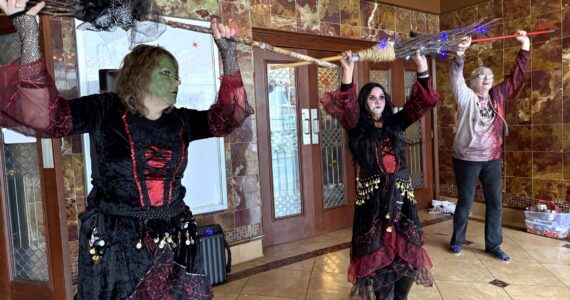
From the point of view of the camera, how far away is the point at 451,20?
5070 millimetres

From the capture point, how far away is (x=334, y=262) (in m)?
3.49

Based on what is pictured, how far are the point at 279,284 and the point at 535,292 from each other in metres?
1.64

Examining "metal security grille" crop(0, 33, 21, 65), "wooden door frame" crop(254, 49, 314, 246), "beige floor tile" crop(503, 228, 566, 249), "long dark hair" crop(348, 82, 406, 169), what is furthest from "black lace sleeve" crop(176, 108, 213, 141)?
"beige floor tile" crop(503, 228, 566, 249)

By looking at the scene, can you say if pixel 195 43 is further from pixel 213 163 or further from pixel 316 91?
pixel 316 91

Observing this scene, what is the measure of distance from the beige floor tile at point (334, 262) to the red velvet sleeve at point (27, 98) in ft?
8.18

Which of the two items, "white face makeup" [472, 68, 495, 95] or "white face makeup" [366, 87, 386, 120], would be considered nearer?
"white face makeup" [366, 87, 386, 120]

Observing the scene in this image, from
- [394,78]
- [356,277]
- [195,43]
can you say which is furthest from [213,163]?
[394,78]

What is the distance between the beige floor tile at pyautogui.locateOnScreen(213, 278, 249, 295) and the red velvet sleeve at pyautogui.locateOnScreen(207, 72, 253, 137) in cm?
169

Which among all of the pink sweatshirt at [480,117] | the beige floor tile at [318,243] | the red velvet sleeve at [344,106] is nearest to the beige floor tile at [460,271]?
the pink sweatshirt at [480,117]

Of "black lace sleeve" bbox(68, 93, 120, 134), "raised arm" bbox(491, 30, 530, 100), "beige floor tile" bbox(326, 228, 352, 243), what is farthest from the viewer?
"beige floor tile" bbox(326, 228, 352, 243)

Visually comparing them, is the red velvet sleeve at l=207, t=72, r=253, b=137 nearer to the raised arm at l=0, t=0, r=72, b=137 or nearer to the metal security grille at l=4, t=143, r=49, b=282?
the raised arm at l=0, t=0, r=72, b=137

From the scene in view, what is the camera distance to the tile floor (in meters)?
2.82

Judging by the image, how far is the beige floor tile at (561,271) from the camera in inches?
116

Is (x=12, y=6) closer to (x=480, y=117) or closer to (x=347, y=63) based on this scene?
(x=347, y=63)
